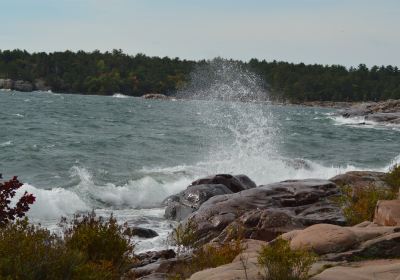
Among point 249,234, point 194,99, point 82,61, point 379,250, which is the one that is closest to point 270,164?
point 249,234

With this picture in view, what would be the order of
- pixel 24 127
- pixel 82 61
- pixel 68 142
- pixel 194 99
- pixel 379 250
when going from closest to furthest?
pixel 379 250 < pixel 68 142 < pixel 24 127 < pixel 194 99 < pixel 82 61

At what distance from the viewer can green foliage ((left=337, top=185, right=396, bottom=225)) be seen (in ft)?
38.3

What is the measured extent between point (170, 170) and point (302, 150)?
14791mm

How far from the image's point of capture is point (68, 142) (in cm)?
3762

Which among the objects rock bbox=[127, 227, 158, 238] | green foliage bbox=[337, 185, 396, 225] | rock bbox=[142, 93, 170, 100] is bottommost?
rock bbox=[127, 227, 158, 238]

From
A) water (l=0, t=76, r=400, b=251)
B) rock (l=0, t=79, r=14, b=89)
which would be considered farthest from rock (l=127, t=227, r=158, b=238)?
rock (l=0, t=79, r=14, b=89)

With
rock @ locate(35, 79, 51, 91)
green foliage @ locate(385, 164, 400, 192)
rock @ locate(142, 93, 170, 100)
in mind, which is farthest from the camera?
rock @ locate(35, 79, 51, 91)

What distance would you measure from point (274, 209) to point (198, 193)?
485 centimetres

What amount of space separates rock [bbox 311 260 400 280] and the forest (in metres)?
161

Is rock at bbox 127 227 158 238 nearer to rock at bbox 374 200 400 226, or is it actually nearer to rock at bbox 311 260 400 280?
rock at bbox 374 200 400 226

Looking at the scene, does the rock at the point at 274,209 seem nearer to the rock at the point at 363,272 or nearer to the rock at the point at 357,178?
the rock at the point at 357,178

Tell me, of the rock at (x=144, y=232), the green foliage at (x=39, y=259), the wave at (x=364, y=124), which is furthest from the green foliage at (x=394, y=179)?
the wave at (x=364, y=124)

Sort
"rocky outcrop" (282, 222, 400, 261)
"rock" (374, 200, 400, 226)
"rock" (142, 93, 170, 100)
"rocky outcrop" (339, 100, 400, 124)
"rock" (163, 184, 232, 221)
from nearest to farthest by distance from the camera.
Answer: "rocky outcrop" (282, 222, 400, 261) < "rock" (374, 200, 400, 226) < "rock" (163, 184, 232, 221) < "rocky outcrop" (339, 100, 400, 124) < "rock" (142, 93, 170, 100)

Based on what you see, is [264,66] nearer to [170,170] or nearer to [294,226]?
[170,170]
